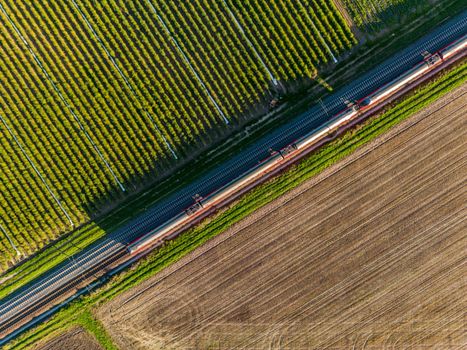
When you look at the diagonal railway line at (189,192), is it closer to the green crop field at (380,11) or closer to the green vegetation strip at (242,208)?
the green vegetation strip at (242,208)

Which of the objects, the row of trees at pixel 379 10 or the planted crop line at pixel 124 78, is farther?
the row of trees at pixel 379 10

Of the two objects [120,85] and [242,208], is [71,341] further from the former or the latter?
[120,85]

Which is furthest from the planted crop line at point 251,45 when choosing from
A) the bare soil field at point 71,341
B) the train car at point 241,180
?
the bare soil field at point 71,341

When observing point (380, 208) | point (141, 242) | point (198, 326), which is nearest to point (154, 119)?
point (141, 242)

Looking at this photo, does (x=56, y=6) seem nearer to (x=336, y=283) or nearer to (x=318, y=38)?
(x=318, y=38)

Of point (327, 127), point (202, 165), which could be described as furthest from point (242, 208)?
point (327, 127)
